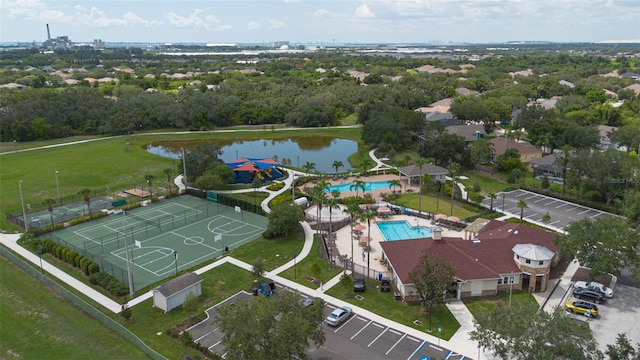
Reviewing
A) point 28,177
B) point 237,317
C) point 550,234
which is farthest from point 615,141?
point 28,177

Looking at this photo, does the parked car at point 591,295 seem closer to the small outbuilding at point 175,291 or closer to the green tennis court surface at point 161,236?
the small outbuilding at point 175,291

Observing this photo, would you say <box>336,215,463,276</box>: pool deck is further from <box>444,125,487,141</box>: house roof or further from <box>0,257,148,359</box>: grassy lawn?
<box>444,125,487,141</box>: house roof

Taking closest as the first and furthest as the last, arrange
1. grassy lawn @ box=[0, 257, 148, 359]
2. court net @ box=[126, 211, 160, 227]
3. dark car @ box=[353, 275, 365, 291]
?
1. grassy lawn @ box=[0, 257, 148, 359]
2. dark car @ box=[353, 275, 365, 291]
3. court net @ box=[126, 211, 160, 227]

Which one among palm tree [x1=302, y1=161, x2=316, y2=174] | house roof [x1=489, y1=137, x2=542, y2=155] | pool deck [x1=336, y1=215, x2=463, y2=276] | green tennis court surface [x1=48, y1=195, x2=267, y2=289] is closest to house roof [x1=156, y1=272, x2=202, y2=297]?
green tennis court surface [x1=48, y1=195, x2=267, y2=289]

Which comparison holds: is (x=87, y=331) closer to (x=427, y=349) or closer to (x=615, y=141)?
(x=427, y=349)

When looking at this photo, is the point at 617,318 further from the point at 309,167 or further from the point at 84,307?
the point at 309,167

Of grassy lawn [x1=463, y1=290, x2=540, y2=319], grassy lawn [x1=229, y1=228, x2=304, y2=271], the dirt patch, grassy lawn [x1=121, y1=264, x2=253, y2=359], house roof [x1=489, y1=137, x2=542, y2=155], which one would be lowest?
grassy lawn [x1=121, y1=264, x2=253, y2=359]
